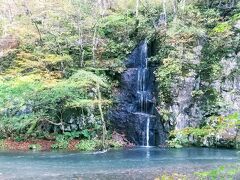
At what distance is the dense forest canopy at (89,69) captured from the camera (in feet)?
64.5

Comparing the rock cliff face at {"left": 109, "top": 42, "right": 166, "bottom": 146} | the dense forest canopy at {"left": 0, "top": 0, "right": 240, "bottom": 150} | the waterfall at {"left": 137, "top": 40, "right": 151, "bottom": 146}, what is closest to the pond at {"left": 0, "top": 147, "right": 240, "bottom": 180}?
the dense forest canopy at {"left": 0, "top": 0, "right": 240, "bottom": 150}

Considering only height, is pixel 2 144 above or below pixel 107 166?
above

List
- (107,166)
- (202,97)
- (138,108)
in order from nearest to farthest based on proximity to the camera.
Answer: (107,166), (202,97), (138,108)

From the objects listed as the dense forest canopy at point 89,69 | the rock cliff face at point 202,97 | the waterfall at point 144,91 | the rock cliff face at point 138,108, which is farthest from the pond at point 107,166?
the waterfall at point 144,91

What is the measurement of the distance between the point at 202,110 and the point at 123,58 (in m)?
6.54

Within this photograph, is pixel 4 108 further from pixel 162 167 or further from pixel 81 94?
pixel 162 167

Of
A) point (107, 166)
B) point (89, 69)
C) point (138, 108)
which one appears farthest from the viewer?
point (89, 69)

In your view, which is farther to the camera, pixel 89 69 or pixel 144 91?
pixel 89 69

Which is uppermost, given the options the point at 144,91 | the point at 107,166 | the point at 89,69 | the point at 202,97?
the point at 89,69

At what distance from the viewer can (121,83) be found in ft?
74.7

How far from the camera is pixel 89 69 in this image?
22.0 metres

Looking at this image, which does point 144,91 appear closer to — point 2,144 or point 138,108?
point 138,108

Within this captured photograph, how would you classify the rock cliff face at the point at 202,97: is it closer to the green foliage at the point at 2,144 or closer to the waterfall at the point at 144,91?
the waterfall at the point at 144,91

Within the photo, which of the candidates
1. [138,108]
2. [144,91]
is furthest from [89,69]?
[138,108]
